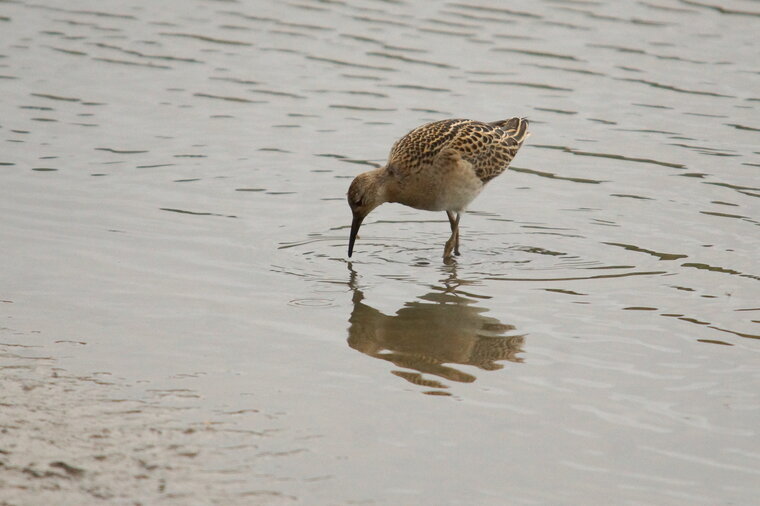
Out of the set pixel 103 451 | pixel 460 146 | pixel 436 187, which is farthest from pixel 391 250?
pixel 103 451

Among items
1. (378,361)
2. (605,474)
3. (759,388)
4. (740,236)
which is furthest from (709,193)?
(605,474)

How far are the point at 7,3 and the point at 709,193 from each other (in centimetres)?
1275

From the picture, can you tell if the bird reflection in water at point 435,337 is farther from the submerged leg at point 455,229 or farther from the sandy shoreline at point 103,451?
the sandy shoreline at point 103,451

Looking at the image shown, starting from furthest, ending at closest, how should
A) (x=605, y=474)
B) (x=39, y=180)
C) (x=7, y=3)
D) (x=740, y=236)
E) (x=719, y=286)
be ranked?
1. (x=7, y=3)
2. (x=39, y=180)
3. (x=740, y=236)
4. (x=719, y=286)
5. (x=605, y=474)

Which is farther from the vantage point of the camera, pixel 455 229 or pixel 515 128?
pixel 515 128

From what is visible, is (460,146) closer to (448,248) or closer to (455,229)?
(455,229)

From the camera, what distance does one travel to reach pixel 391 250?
10.6m

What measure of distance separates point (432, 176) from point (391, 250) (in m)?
0.79

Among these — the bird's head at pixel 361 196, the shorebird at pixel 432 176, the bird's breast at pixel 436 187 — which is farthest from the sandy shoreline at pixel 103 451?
the bird's breast at pixel 436 187

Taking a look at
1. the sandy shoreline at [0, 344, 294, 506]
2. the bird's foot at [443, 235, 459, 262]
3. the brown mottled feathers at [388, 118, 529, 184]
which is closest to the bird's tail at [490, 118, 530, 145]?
the brown mottled feathers at [388, 118, 529, 184]

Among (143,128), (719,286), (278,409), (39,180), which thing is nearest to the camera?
(278,409)

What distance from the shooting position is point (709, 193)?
12102mm

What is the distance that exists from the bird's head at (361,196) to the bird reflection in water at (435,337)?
1.10 m

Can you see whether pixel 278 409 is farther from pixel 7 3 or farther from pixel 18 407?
pixel 7 3
